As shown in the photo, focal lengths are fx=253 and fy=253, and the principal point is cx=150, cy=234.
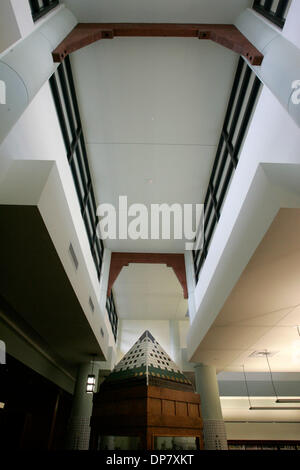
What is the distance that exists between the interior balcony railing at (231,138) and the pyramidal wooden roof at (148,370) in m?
4.05

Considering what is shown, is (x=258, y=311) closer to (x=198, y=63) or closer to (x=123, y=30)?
(x=198, y=63)

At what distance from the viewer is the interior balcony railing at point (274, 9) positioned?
312 cm

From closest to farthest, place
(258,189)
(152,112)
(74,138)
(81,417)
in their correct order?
(258,189) < (74,138) < (152,112) < (81,417)

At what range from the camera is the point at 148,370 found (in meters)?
1.62

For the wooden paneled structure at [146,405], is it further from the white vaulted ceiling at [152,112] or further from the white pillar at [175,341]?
the white pillar at [175,341]

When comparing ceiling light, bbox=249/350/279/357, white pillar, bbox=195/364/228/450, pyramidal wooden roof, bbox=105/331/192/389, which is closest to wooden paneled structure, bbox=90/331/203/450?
pyramidal wooden roof, bbox=105/331/192/389

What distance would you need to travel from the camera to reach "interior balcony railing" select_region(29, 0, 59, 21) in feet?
10.4

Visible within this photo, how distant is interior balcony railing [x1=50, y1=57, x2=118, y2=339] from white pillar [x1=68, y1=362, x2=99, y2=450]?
3478 millimetres

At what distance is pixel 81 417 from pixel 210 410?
309 centimetres

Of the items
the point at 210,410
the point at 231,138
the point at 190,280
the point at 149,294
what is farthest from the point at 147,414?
the point at 149,294

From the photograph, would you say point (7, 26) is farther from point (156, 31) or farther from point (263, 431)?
point (263, 431)

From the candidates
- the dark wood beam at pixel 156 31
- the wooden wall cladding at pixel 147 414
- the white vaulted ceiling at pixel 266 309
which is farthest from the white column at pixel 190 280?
the dark wood beam at pixel 156 31
